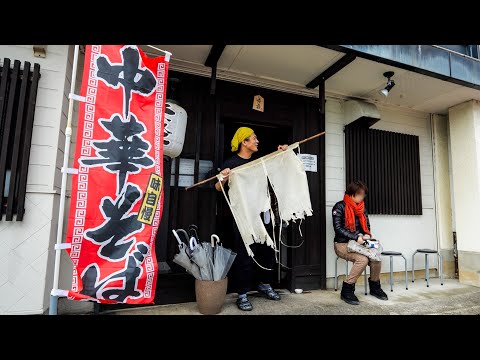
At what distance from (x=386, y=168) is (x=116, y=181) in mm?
6064

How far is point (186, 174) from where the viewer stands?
485 centimetres

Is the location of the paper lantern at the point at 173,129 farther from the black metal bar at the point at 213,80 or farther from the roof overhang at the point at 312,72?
the roof overhang at the point at 312,72

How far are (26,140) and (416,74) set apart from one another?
6686 mm

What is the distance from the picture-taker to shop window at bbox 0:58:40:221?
3.42m

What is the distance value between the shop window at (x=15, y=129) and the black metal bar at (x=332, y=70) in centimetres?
462

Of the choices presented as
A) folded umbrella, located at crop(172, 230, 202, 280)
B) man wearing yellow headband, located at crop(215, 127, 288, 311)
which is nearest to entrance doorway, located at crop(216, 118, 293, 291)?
man wearing yellow headband, located at crop(215, 127, 288, 311)

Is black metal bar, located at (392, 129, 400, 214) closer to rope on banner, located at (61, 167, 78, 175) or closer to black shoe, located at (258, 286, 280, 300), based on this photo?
black shoe, located at (258, 286, 280, 300)

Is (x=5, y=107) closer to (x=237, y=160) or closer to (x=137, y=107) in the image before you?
(x=137, y=107)

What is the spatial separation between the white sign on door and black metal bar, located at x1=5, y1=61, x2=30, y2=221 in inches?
182

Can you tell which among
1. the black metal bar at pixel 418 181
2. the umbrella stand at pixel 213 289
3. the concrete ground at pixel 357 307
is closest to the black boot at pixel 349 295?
the concrete ground at pixel 357 307

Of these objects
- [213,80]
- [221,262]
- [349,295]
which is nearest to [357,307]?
[349,295]

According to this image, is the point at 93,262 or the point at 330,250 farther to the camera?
the point at 330,250

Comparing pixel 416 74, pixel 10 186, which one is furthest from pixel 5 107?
pixel 416 74
